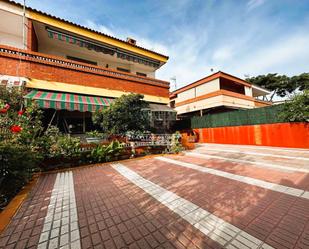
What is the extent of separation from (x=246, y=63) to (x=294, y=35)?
676 cm

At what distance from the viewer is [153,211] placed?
11.6 ft

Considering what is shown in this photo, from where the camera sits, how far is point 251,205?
11.9ft

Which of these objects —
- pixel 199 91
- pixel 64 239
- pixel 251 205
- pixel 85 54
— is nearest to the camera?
pixel 64 239

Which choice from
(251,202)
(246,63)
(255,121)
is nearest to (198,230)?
(251,202)

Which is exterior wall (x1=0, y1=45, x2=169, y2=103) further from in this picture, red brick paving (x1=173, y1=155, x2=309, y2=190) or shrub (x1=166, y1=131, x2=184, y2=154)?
red brick paving (x1=173, y1=155, x2=309, y2=190)

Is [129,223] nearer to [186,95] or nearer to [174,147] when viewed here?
[174,147]

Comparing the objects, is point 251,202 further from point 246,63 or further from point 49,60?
point 246,63

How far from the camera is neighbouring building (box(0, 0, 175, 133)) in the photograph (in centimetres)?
1045

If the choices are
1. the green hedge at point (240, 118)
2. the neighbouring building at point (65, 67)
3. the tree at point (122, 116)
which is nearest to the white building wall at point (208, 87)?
the green hedge at point (240, 118)

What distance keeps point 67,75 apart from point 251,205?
14848mm

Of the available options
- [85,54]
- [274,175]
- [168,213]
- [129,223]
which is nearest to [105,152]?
[129,223]

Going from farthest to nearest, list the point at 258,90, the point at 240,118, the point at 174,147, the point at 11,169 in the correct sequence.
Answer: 1. the point at 258,90
2. the point at 240,118
3. the point at 174,147
4. the point at 11,169

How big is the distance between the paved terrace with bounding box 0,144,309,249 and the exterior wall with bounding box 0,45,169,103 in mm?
9435


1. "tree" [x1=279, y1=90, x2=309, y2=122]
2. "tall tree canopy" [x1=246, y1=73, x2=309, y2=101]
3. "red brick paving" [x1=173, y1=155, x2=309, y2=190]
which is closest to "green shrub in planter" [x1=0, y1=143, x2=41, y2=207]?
"red brick paving" [x1=173, y1=155, x2=309, y2=190]
